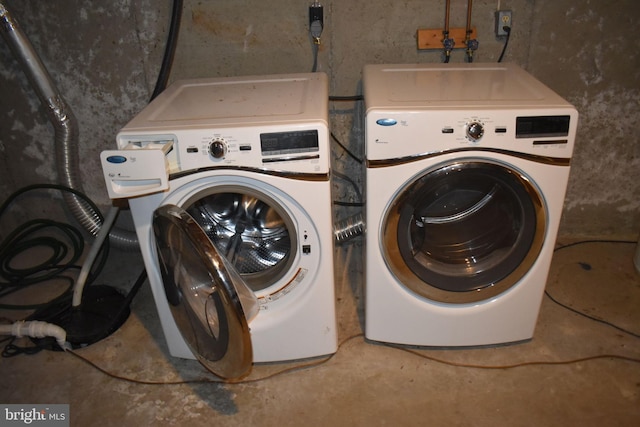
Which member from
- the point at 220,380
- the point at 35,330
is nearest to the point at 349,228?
the point at 220,380

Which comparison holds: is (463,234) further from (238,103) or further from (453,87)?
(238,103)

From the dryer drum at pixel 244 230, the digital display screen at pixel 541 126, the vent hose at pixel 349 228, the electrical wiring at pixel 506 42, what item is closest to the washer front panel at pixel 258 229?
the dryer drum at pixel 244 230

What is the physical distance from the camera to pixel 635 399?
5.28 feet

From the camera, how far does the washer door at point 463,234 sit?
5.11 feet

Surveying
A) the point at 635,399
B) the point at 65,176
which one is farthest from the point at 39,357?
the point at 635,399

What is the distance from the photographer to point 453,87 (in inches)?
65.9

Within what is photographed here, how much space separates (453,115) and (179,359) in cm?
132

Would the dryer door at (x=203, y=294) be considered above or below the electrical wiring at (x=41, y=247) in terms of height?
above

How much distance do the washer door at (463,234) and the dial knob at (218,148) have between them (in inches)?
21.4

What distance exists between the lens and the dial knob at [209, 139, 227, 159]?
1.41m

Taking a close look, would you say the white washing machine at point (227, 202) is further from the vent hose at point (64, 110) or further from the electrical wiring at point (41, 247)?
the electrical wiring at point (41, 247)

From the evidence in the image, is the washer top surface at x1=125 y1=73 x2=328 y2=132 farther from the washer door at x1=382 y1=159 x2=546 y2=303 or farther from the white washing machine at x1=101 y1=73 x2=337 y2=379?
the washer door at x1=382 y1=159 x2=546 y2=303

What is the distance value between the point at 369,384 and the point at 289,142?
89 centimetres
